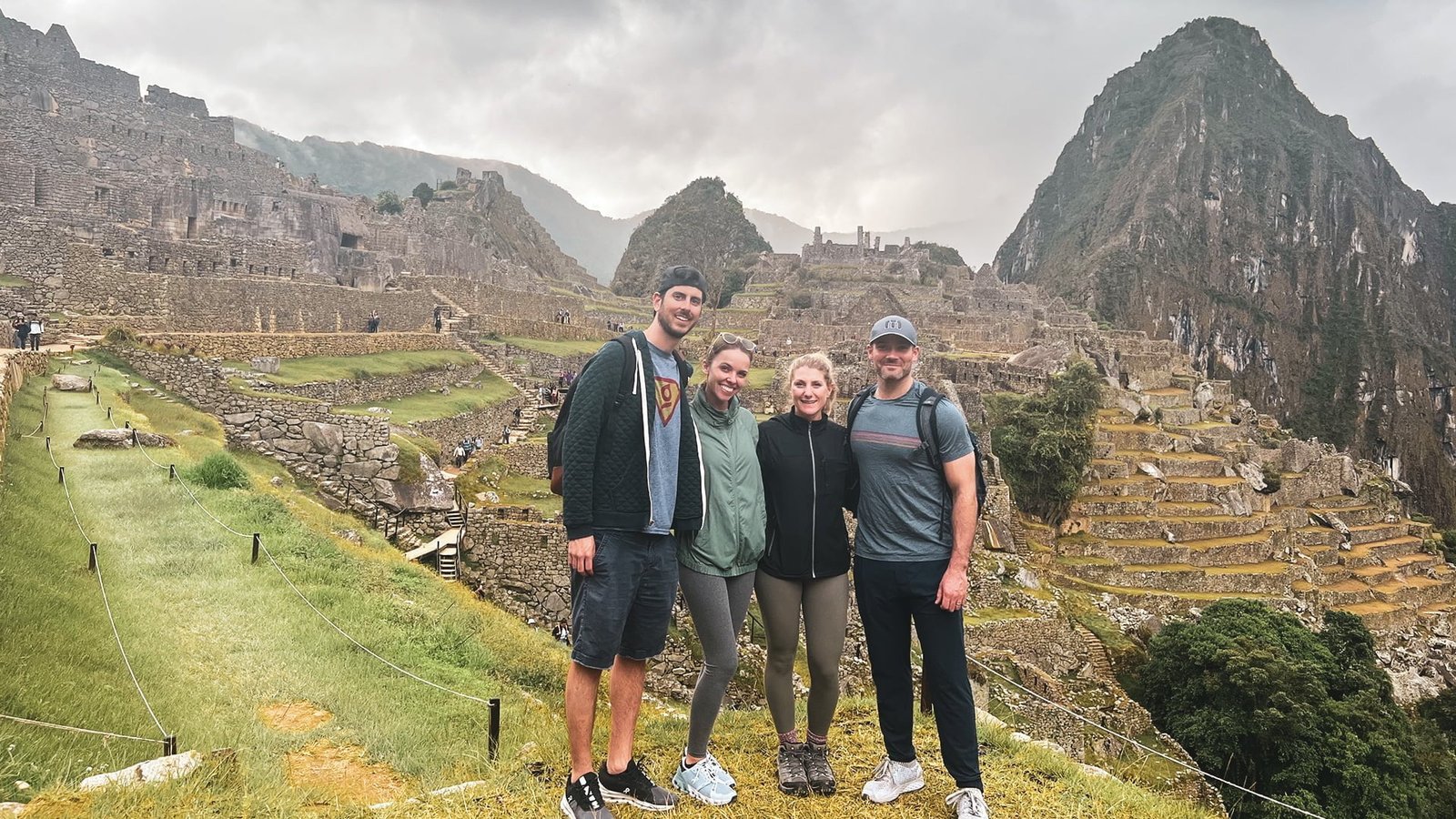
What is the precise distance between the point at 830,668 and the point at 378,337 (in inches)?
887

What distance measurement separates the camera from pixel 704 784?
4.21 m

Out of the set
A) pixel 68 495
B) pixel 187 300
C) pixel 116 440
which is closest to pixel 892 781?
pixel 68 495

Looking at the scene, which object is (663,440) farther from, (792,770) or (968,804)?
(968,804)

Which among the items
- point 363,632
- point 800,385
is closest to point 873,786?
point 800,385

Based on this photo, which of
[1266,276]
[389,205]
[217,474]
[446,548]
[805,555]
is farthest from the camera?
[1266,276]

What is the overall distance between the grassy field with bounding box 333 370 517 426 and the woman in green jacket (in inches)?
517

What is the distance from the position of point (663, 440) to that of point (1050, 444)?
74.4 ft

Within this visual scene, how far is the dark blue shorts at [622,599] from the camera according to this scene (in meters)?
3.77

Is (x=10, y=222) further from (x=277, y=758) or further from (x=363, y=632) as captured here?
(x=277, y=758)

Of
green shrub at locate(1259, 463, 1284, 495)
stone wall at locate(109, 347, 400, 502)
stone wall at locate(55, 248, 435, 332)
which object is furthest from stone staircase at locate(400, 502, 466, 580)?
green shrub at locate(1259, 463, 1284, 495)

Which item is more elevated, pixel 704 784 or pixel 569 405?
pixel 569 405

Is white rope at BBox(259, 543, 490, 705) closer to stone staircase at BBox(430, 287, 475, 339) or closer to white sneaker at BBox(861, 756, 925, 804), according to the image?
white sneaker at BBox(861, 756, 925, 804)

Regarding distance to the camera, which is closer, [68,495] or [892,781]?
[892,781]

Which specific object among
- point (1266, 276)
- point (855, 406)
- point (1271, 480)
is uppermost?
point (1266, 276)
